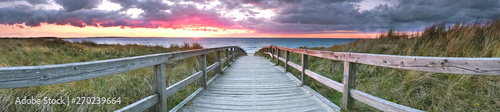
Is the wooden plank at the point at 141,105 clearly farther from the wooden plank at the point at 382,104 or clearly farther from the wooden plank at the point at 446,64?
the wooden plank at the point at 446,64

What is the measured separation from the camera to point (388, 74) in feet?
15.3

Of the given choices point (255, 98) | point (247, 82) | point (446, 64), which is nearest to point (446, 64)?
point (446, 64)

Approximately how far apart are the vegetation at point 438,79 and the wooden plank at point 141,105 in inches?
106

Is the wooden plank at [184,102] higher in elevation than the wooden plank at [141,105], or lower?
lower

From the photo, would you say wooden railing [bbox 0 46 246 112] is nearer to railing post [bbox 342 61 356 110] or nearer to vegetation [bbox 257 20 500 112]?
railing post [bbox 342 61 356 110]

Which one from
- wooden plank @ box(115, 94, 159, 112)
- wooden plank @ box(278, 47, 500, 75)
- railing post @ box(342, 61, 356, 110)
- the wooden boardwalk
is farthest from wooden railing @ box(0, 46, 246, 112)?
wooden plank @ box(278, 47, 500, 75)

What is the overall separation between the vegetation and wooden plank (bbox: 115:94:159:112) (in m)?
2.70

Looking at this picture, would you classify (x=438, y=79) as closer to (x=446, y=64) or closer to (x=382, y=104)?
(x=382, y=104)

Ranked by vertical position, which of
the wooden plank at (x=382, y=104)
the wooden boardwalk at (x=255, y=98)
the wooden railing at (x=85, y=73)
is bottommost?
the wooden boardwalk at (x=255, y=98)

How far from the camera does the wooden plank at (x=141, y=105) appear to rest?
7.62 ft

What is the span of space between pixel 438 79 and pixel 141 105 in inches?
179

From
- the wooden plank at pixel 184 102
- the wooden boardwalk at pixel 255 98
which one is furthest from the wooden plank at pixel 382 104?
the wooden plank at pixel 184 102

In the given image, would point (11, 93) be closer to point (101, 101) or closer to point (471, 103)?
point (101, 101)

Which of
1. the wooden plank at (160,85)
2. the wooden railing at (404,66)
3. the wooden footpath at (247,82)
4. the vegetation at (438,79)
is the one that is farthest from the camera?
the vegetation at (438,79)
